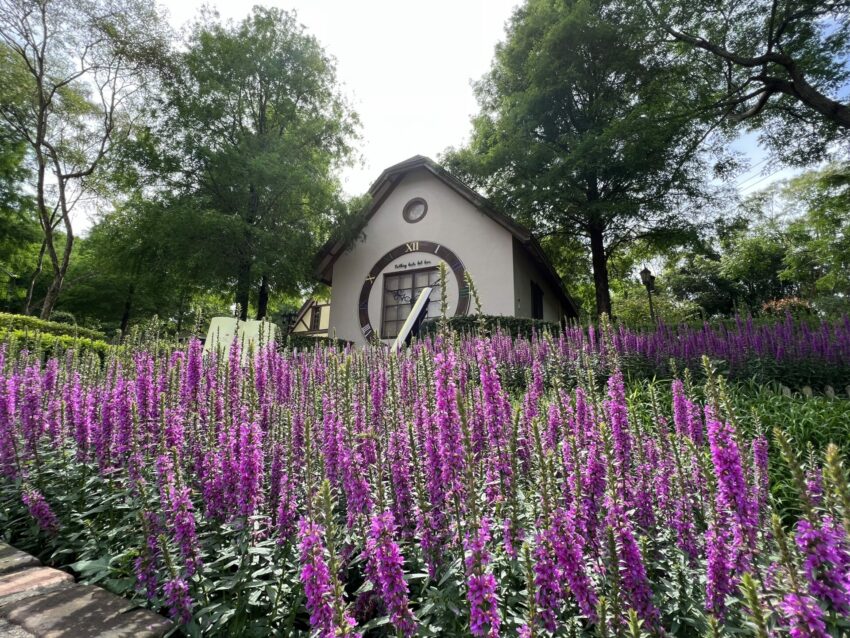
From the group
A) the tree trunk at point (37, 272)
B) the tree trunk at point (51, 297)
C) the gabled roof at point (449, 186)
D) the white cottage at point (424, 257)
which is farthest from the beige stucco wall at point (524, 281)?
the tree trunk at point (37, 272)

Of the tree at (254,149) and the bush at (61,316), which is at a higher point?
the tree at (254,149)

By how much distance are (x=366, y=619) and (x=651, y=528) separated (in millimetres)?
1698

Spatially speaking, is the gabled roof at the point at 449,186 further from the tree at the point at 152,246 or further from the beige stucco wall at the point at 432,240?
the tree at the point at 152,246

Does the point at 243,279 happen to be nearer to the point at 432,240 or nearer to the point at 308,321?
the point at 432,240

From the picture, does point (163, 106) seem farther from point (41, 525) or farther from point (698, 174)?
point (698, 174)

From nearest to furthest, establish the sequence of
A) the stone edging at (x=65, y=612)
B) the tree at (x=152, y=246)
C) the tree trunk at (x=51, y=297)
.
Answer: the stone edging at (x=65, y=612) → the tree at (x=152, y=246) → the tree trunk at (x=51, y=297)

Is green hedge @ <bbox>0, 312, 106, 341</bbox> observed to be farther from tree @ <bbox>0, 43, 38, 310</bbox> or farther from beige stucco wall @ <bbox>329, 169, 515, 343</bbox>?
tree @ <bbox>0, 43, 38, 310</bbox>

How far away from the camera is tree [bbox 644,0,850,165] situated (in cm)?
1548

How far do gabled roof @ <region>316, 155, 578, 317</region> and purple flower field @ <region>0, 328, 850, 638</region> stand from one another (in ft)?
46.8

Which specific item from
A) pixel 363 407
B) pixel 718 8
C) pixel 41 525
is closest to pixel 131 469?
pixel 41 525

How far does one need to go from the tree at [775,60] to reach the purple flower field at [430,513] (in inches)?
744

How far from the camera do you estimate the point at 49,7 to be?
20.0 metres

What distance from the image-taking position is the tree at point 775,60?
15484 mm

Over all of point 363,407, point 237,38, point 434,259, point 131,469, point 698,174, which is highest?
point 237,38
